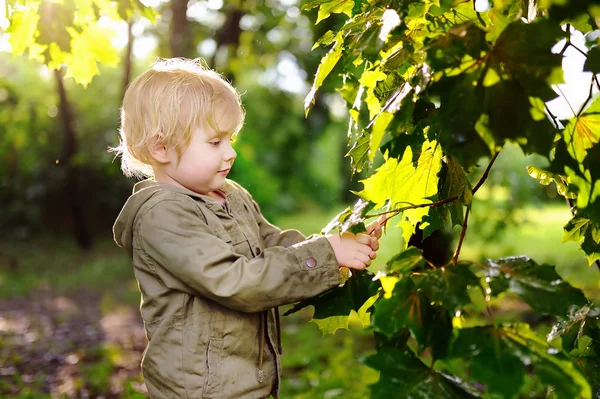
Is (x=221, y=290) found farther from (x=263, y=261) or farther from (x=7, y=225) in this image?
(x=7, y=225)

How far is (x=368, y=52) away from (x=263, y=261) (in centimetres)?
65

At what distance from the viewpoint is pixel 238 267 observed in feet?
5.68

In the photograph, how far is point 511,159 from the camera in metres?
8.34

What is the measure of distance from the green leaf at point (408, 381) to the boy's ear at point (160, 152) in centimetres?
94

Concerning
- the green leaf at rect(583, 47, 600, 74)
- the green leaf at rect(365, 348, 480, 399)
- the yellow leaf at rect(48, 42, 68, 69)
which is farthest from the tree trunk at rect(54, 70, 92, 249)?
the green leaf at rect(583, 47, 600, 74)

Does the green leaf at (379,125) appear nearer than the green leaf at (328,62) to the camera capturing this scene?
Yes

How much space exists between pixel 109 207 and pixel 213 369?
982cm

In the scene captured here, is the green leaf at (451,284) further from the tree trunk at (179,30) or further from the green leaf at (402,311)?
the tree trunk at (179,30)

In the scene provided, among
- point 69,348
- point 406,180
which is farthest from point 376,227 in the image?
point 69,348

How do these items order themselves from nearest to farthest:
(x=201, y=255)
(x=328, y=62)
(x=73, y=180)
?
(x=328, y=62)
(x=201, y=255)
(x=73, y=180)

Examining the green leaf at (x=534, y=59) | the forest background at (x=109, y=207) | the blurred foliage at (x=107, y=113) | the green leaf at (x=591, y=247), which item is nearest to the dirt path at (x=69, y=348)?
the forest background at (x=109, y=207)

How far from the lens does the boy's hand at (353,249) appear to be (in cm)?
174

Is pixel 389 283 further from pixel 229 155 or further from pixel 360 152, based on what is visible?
pixel 229 155

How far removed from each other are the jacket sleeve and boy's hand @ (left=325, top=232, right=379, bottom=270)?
18mm
